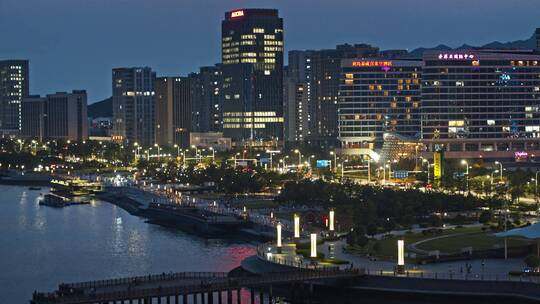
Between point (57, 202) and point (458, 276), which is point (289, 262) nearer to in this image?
point (458, 276)

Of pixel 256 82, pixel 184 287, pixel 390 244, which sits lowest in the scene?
pixel 184 287

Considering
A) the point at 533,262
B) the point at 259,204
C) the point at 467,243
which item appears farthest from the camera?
the point at 259,204

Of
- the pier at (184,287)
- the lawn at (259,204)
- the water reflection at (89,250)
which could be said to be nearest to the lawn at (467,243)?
the pier at (184,287)

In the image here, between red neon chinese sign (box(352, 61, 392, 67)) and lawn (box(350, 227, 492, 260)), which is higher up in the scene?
red neon chinese sign (box(352, 61, 392, 67))

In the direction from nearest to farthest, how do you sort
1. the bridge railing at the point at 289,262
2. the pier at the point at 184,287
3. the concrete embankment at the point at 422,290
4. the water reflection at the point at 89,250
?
the pier at the point at 184,287 → the concrete embankment at the point at 422,290 → the bridge railing at the point at 289,262 → the water reflection at the point at 89,250

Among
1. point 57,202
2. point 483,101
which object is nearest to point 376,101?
point 483,101

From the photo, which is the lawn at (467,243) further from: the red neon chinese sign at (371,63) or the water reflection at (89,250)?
the red neon chinese sign at (371,63)

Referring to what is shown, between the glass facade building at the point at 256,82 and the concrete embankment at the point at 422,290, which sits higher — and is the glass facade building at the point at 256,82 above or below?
above

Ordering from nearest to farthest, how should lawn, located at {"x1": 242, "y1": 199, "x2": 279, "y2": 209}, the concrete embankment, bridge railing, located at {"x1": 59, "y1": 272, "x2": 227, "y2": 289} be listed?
bridge railing, located at {"x1": 59, "y1": 272, "x2": 227, "y2": 289}, the concrete embankment, lawn, located at {"x1": 242, "y1": 199, "x2": 279, "y2": 209}

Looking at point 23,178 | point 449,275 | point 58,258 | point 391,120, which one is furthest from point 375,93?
point 449,275

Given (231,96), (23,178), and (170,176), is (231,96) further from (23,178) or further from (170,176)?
(170,176)

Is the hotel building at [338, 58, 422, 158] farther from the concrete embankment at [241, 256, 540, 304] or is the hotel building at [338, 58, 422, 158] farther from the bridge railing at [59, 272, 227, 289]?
the bridge railing at [59, 272, 227, 289]

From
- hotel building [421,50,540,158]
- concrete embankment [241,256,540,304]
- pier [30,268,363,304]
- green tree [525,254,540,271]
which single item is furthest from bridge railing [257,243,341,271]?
hotel building [421,50,540,158]

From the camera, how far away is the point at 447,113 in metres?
139
